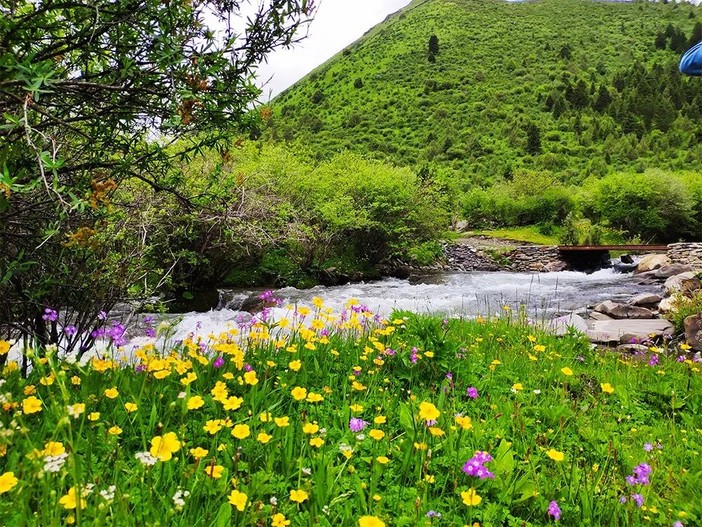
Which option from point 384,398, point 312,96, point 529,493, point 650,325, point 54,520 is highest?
point 312,96

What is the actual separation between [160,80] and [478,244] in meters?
24.9

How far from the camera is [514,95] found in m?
69.8

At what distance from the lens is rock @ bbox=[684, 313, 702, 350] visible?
22.6 ft

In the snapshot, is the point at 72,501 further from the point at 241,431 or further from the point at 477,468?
the point at 477,468

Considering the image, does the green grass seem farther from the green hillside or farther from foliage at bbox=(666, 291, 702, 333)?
foliage at bbox=(666, 291, 702, 333)

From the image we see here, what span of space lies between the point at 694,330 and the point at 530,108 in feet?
220

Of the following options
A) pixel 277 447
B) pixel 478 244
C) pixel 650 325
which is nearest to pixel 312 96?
pixel 478 244

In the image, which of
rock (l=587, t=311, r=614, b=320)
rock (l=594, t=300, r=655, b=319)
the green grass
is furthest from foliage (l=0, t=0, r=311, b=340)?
the green grass

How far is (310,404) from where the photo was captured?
8.65ft

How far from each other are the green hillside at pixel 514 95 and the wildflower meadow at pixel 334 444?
129 ft

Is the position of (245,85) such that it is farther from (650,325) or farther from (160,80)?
(650,325)

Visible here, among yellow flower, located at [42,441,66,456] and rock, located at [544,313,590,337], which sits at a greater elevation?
yellow flower, located at [42,441,66,456]

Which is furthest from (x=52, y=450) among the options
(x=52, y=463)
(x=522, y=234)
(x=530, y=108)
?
(x=530, y=108)

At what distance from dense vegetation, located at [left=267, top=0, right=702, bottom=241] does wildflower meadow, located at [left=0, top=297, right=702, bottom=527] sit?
83.3 ft
